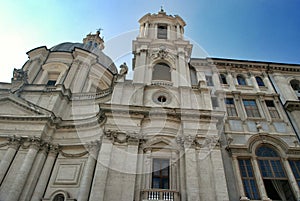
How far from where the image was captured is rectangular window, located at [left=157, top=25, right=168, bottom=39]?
2662 centimetres

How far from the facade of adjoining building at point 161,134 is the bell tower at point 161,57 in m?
0.11

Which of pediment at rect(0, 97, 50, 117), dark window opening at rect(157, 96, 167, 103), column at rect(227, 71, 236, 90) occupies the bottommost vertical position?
pediment at rect(0, 97, 50, 117)

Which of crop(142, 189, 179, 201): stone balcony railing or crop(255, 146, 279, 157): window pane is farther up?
crop(255, 146, 279, 157): window pane

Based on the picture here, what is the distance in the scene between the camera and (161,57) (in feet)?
74.5

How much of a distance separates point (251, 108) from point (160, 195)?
37.1 feet

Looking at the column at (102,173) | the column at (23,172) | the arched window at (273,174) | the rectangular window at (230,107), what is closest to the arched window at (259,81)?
the rectangular window at (230,107)

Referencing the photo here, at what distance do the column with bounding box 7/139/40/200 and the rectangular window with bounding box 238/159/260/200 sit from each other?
14465 mm

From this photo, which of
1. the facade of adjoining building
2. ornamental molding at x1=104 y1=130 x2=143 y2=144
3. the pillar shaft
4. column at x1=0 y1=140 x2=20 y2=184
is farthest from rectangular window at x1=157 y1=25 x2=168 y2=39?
column at x1=0 y1=140 x2=20 y2=184

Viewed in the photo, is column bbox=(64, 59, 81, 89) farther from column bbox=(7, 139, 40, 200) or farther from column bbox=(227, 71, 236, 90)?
column bbox=(227, 71, 236, 90)

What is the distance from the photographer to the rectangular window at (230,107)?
18.8 meters

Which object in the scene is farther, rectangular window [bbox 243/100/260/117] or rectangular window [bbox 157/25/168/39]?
rectangular window [bbox 157/25/168/39]

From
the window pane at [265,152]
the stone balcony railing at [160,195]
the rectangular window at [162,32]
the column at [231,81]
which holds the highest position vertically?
the rectangular window at [162,32]

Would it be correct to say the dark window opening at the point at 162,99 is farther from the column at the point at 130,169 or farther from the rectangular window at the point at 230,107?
the rectangular window at the point at 230,107

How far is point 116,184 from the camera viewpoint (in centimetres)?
1359
